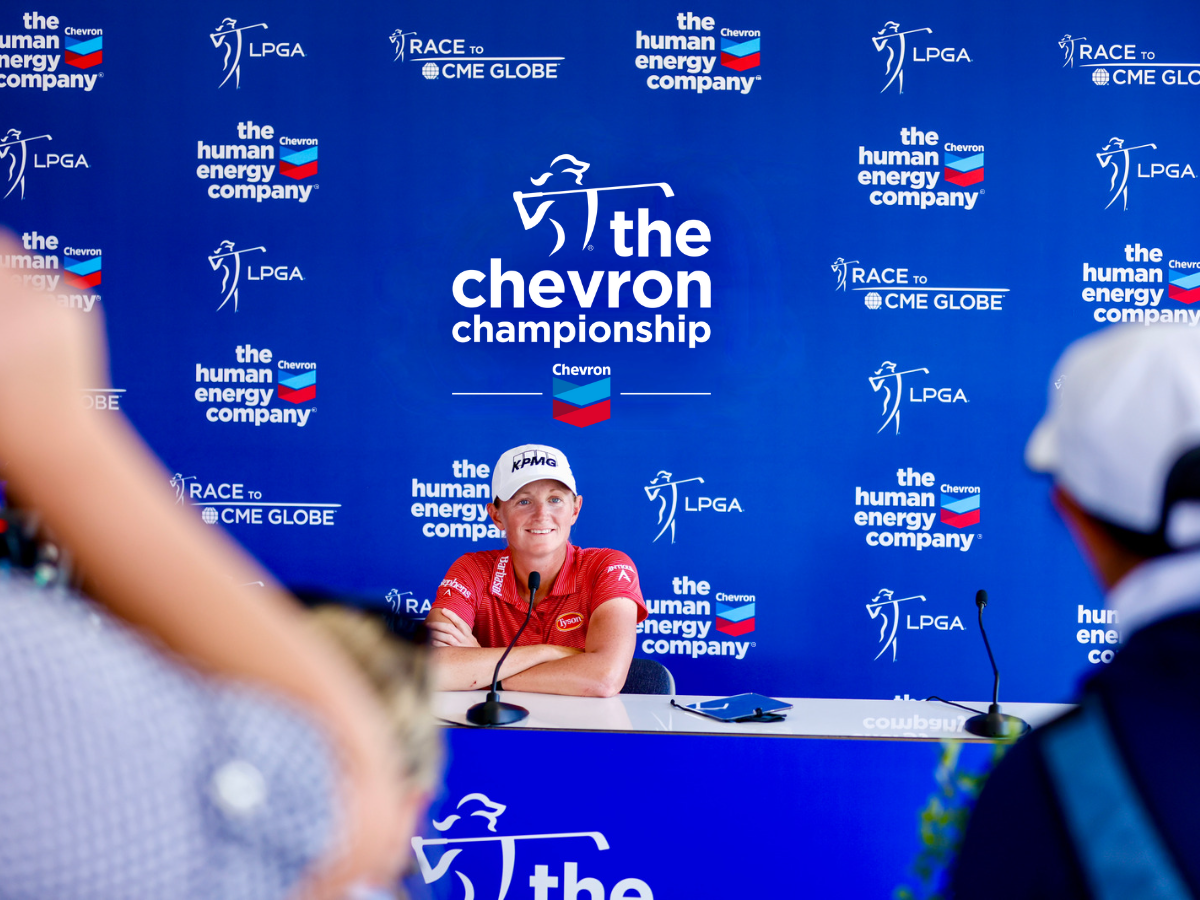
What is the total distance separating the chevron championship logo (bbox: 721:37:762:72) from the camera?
3152 mm

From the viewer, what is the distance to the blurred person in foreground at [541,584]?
2.50 m

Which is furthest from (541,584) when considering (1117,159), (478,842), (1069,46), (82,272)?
(1069,46)

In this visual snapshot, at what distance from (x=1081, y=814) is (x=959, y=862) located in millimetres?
145

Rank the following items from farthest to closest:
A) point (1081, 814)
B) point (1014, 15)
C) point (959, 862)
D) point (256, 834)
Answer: point (1014, 15)
point (959, 862)
point (1081, 814)
point (256, 834)

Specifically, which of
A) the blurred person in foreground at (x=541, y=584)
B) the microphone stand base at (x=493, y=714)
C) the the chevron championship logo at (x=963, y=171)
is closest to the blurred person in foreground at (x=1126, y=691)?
the microphone stand base at (x=493, y=714)

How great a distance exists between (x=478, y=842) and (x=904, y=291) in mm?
2343

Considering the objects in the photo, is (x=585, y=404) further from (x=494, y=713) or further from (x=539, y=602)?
(x=494, y=713)

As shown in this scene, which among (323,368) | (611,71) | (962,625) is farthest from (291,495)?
(962,625)

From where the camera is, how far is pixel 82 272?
10.6ft

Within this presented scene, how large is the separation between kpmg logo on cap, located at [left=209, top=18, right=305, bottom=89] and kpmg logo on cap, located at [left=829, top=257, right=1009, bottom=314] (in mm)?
2135

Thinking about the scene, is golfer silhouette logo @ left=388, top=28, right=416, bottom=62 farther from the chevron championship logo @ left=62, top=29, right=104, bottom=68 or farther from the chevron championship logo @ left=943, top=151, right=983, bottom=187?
the chevron championship logo @ left=943, top=151, right=983, bottom=187

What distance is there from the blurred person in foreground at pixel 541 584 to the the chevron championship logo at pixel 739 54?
5.15 feet

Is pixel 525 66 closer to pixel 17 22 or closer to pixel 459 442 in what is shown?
pixel 459 442

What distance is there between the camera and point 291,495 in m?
3.20
